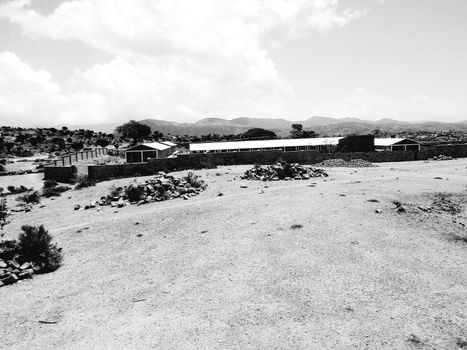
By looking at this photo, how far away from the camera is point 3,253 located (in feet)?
49.0

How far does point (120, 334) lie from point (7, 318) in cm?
405

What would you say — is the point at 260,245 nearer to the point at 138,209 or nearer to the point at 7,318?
the point at 7,318

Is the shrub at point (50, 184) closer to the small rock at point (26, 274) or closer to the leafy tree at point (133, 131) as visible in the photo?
the small rock at point (26, 274)

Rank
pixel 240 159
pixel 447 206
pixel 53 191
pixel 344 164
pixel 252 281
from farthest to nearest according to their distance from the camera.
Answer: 1. pixel 240 159
2. pixel 344 164
3. pixel 53 191
4. pixel 447 206
5. pixel 252 281

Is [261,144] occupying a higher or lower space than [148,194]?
higher

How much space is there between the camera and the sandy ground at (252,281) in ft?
31.3

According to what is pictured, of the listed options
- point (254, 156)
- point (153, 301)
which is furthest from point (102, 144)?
point (153, 301)

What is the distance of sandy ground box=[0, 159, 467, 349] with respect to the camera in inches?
376

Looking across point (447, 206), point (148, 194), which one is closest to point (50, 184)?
point (148, 194)

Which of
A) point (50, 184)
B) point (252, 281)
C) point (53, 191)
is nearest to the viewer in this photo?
point (252, 281)

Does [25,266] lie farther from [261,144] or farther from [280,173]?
[261,144]

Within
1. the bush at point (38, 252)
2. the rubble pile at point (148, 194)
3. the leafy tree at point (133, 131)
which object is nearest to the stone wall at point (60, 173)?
the rubble pile at point (148, 194)

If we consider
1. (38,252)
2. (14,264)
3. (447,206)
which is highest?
(447,206)

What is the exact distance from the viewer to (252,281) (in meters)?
12.6
